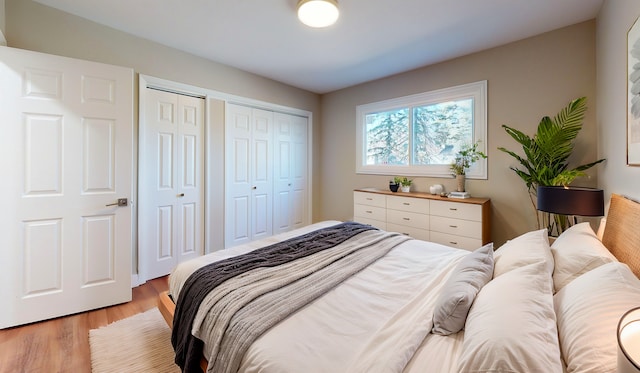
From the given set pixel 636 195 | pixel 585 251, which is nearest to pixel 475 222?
pixel 636 195

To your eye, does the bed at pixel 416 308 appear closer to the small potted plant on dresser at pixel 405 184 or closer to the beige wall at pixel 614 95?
the beige wall at pixel 614 95

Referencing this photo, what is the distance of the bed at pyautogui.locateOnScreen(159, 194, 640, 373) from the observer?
32.2 inches

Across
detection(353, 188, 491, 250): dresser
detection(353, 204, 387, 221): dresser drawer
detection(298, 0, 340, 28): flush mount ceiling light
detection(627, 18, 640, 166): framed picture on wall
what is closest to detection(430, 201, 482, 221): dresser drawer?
detection(353, 188, 491, 250): dresser

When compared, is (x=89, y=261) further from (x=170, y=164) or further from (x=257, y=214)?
(x=257, y=214)

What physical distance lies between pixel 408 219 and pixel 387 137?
1.37 meters

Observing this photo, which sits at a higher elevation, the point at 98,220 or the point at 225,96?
the point at 225,96

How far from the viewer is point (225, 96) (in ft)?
11.6

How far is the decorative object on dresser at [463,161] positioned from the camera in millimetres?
3164

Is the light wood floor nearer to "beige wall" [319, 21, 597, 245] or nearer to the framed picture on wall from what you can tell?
the framed picture on wall

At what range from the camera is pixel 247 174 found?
391 centimetres

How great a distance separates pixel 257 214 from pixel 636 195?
3.75 meters

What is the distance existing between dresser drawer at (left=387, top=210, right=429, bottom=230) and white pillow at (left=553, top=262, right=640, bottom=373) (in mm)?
2131

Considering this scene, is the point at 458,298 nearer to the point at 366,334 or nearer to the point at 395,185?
the point at 366,334

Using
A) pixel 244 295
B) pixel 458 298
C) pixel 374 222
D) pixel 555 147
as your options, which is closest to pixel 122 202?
pixel 244 295
